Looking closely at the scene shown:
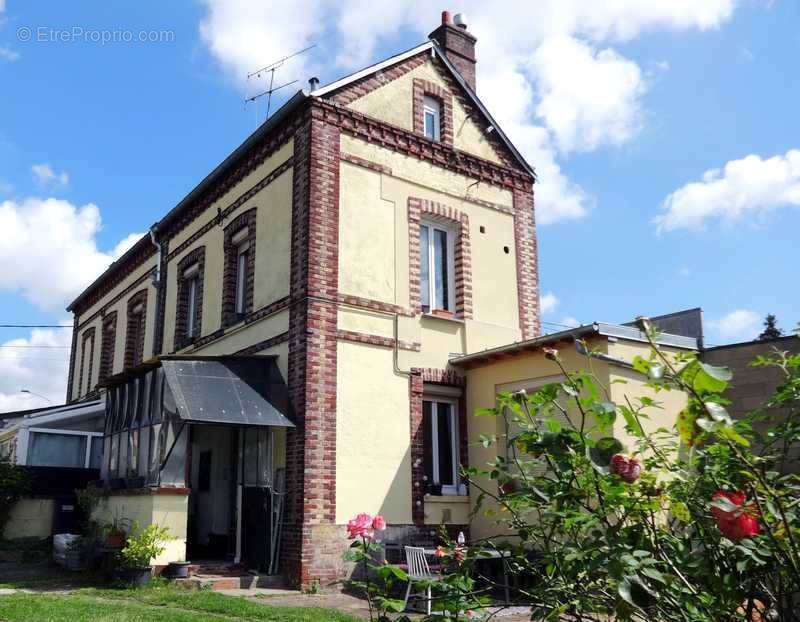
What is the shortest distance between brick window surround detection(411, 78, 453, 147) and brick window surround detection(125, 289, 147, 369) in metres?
8.75

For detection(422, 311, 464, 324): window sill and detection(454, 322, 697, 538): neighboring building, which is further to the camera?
detection(422, 311, 464, 324): window sill

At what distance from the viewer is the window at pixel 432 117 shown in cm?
1411

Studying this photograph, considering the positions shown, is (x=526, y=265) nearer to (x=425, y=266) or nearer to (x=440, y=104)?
(x=425, y=266)

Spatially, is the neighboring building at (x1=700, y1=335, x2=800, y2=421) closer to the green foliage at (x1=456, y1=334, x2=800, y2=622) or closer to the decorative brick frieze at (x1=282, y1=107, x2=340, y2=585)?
the decorative brick frieze at (x1=282, y1=107, x2=340, y2=585)

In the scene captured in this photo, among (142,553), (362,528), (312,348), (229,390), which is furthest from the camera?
(312,348)

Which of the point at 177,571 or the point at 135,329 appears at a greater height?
the point at 135,329

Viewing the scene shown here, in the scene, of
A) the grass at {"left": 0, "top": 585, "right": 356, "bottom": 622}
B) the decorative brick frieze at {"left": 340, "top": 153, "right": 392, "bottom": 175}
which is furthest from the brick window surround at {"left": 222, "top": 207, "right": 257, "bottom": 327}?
the grass at {"left": 0, "top": 585, "right": 356, "bottom": 622}

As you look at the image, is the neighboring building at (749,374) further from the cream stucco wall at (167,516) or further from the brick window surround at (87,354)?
the brick window surround at (87,354)

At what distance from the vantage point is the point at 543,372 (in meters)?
11.4

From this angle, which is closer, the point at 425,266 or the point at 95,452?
the point at 425,266

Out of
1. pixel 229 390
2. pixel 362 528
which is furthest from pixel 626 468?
pixel 229 390

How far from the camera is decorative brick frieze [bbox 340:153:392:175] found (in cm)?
1243

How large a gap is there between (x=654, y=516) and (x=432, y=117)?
1234 cm

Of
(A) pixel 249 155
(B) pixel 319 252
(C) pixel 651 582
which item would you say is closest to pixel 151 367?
(B) pixel 319 252
